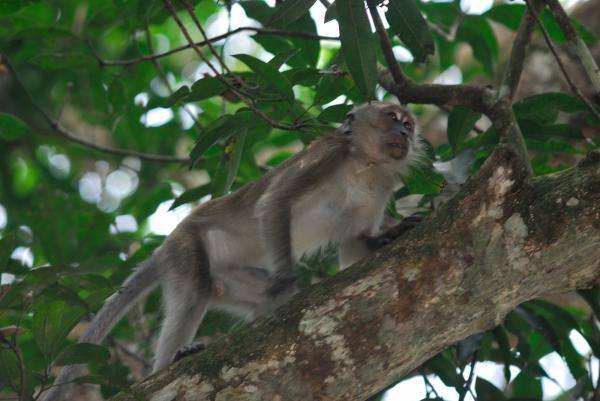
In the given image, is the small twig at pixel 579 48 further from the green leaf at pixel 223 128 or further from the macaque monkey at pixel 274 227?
the green leaf at pixel 223 128

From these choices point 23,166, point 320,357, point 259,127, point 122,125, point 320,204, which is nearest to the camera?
point 320,357

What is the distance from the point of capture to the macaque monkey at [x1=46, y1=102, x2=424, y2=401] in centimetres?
544

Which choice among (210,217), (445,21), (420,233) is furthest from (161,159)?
(420,233)

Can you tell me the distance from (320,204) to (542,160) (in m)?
1.49

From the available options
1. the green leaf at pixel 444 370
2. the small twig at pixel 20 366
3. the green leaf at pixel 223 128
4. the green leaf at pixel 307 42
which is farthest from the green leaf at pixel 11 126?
the green leaf at pixel 444 370

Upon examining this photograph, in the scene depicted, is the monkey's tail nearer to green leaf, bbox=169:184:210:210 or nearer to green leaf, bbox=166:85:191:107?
green leaf, bbox=169:184:210:210

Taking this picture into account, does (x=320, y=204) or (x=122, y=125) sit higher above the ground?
(x=122, y=125)

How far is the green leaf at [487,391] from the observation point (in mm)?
4938

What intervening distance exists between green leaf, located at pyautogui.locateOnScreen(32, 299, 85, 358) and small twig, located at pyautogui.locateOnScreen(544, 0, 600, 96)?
2.76m

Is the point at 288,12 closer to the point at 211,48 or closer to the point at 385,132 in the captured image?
the point at 211,48

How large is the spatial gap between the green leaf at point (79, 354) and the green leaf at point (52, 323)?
0.06 m

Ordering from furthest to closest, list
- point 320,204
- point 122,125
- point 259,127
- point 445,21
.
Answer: point 122,125, point 445,21, point 320,204, point 259,127

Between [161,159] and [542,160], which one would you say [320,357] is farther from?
[161,159]

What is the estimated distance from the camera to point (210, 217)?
19.9 feet
